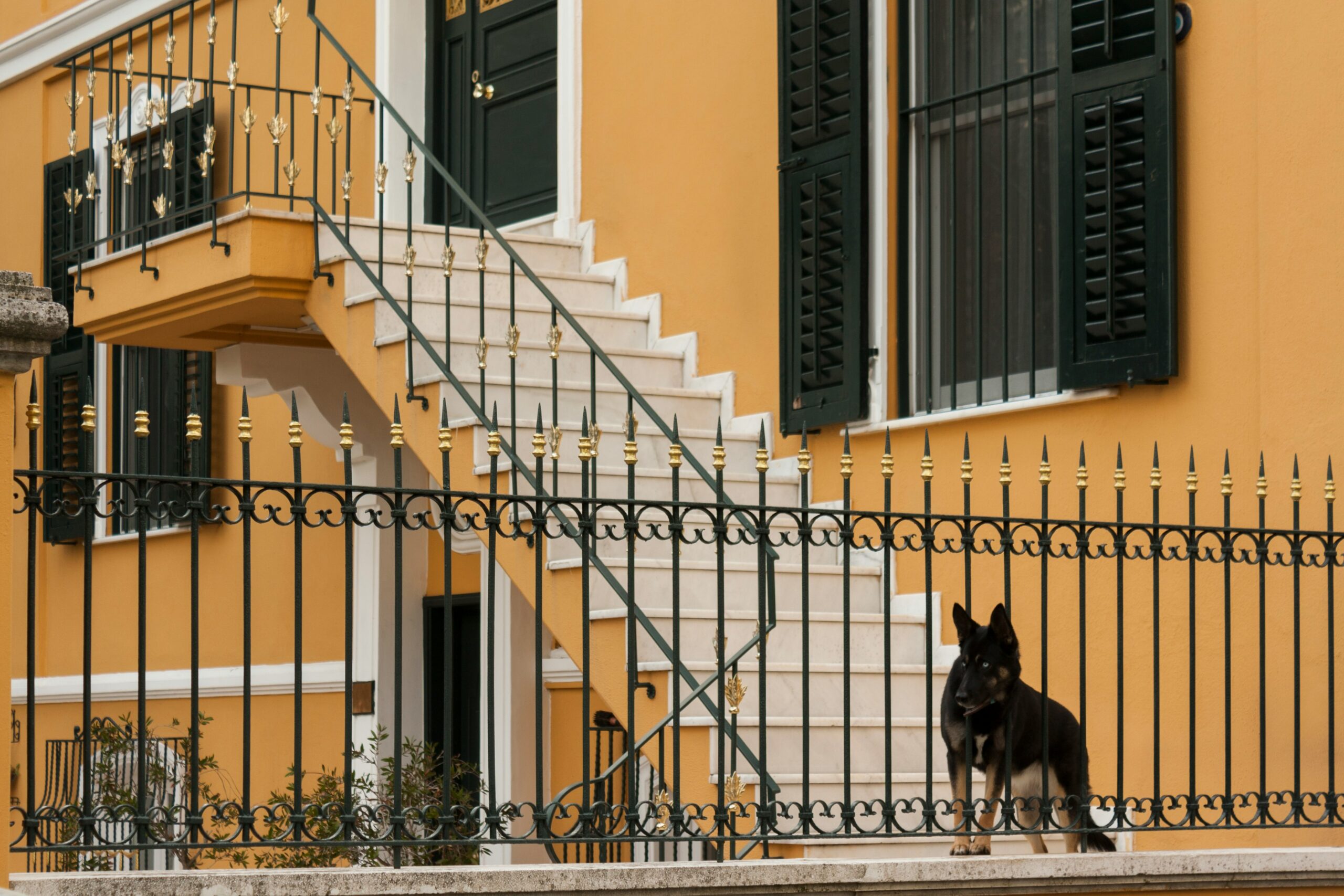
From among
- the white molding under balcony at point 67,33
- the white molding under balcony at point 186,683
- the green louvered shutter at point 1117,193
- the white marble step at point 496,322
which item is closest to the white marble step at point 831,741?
the green louvered shutter at point 1117,193

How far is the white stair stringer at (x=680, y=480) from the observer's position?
6891 millimetres

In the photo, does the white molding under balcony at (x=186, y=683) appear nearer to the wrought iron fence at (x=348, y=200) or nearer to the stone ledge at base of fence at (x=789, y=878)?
the wrought iron fence at (x=348, y=200)

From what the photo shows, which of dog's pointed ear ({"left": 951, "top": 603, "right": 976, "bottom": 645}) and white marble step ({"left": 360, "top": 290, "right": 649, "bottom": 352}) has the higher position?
white marble step ({"left": 360, "top": 290, "right": 649, "bottom": 352})

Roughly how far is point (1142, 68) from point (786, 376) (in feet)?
7.38

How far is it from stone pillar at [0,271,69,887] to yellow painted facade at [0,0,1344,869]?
0.11 ft

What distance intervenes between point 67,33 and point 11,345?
11486 mm

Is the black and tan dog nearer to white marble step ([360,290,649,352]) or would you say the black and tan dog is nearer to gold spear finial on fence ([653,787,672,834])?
gold spear finial on fence ([653,787,672,834])

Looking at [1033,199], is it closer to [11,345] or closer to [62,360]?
[11,345]

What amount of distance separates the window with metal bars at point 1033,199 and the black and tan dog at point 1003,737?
6.16 ft

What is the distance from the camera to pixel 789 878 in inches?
197

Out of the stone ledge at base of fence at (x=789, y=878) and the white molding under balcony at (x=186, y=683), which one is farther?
the white molding under balcony at (x=186, y=683)

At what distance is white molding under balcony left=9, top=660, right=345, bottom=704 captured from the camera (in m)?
11.7

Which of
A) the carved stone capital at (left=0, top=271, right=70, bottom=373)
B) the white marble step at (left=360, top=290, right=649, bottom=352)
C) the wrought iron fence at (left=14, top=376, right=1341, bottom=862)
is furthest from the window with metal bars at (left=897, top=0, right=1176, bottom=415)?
the carved stone capital at (left=0, top=271, right=70, bottom=373)

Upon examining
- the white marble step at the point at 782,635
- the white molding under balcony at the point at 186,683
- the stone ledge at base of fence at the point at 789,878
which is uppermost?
the white marble step at the point at 782,635
